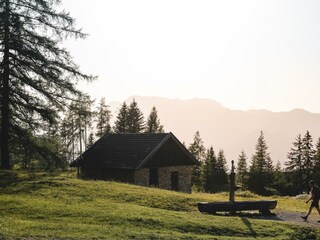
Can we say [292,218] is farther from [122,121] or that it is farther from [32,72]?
[122,121]

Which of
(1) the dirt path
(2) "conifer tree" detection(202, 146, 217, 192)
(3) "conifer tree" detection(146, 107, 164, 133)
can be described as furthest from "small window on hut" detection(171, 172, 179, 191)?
(3) "conifer tree" detection(146, 107, 164, 133)

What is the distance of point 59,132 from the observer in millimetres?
27094

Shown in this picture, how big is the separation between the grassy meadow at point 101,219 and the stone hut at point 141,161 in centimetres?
1039

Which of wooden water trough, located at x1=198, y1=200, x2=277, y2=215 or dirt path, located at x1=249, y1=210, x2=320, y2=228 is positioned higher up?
wooden water trough, located at x1=198, y1=200, x2=277, y2=215

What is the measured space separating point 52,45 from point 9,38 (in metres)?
2.76

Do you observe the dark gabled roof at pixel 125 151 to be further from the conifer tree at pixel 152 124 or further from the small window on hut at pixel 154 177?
the conifer tree at pixel 152 124

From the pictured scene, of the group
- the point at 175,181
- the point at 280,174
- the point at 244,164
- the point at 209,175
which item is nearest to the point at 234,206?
the point at 175,181

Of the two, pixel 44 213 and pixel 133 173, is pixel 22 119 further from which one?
pixel 44 213

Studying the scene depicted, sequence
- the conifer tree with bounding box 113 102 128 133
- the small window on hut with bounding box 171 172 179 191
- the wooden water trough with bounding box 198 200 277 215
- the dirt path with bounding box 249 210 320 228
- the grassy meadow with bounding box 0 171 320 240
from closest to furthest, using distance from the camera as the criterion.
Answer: the grassy meadow with bounding box 0 171 320 240
the dirt path with bounding box 249 210 320 228
the wooden water trough with bounding box 198 200 277 215
the small window on hut with bounding box 171 172 179 191
the conifer tree with bounding box 113 102 128 133

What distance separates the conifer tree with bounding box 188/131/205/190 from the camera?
7947cm

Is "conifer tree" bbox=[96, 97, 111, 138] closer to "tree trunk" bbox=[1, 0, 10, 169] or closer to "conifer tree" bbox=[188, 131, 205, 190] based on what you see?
"conifer tree" bbox=[188, 131, 205, 190]

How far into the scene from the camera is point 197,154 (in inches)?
3684

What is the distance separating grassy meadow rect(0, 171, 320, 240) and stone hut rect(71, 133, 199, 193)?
10389mm

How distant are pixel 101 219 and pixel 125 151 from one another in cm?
1861
